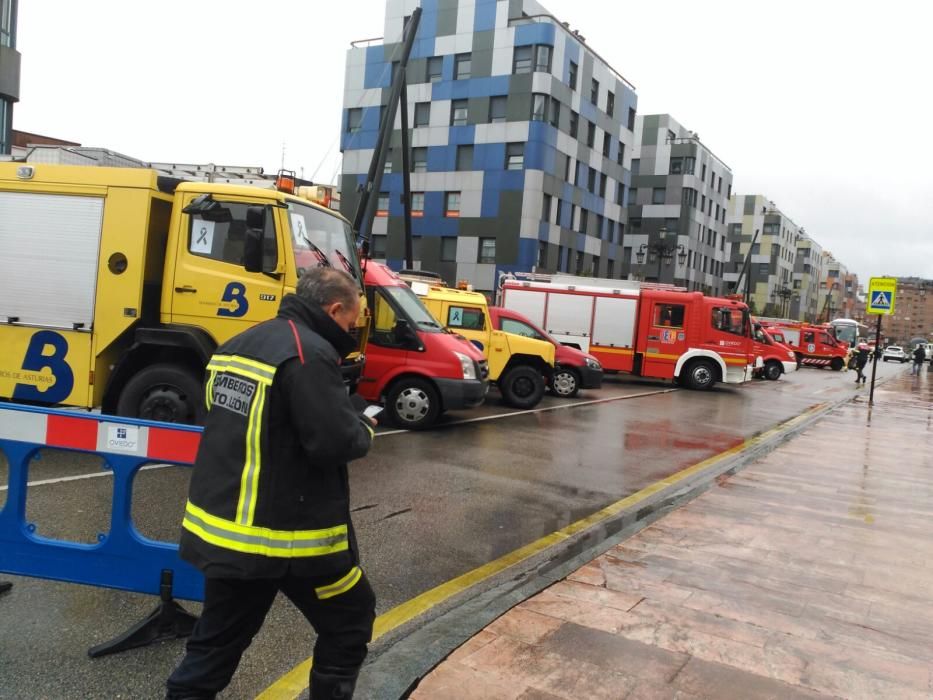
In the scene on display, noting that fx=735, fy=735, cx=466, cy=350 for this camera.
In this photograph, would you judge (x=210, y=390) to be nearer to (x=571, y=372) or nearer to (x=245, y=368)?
(x=245, y=368)

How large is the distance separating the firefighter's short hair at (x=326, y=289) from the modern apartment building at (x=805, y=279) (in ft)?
369

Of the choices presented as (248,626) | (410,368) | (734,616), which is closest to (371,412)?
(248,626)

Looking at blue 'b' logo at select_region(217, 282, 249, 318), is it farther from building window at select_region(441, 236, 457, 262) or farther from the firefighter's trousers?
building window at select_region(441, 236, 457, 262)

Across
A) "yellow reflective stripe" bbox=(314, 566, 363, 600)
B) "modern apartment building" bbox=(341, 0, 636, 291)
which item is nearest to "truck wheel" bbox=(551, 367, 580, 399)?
"yellow reflective stripe" bbox=(314, 566, 363, 600)

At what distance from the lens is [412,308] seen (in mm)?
10281

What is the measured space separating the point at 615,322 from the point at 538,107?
25.5m

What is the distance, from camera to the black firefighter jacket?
2.28m

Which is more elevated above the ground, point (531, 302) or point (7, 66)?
point (7, 66)

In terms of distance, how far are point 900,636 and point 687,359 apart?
53.8 feet

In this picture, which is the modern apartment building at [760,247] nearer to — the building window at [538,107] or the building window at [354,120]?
the building window at [538,107]

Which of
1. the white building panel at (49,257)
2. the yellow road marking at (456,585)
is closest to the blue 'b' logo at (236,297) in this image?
the white building panel at (49,257)

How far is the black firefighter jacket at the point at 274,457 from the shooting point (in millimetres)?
2277

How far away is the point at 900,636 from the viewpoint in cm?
399

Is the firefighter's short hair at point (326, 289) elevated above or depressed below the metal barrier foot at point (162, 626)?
above
